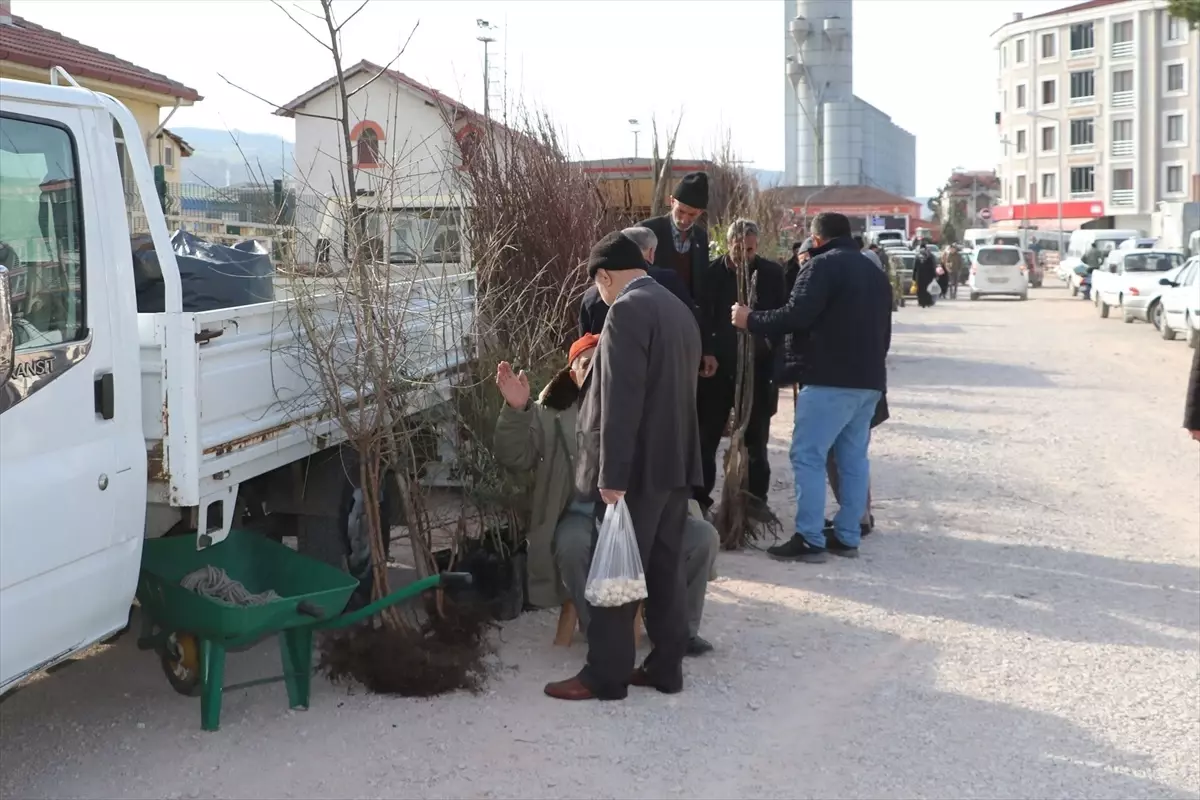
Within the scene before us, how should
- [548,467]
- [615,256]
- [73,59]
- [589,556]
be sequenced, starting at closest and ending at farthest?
[615,256] < [589,556] < [548,467] < [73,59]

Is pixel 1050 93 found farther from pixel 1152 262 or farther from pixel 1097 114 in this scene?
pixel 1152 262

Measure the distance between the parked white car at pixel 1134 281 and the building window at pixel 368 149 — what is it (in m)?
22.7

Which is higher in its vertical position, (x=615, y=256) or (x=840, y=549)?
(x=615, y=256)

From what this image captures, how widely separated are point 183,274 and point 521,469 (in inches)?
61.7

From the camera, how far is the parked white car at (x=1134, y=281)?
28.0m

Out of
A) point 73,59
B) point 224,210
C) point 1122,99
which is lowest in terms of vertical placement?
point 224,210

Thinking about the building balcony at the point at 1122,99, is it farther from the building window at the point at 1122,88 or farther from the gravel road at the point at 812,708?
the gravel road at the point at 812,708

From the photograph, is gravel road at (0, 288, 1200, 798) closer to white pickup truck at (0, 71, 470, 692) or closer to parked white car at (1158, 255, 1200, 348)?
white pickup truck at (0, 71, 470, 692)

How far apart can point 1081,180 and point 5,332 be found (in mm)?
86285

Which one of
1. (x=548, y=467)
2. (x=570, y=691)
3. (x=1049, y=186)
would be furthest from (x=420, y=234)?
(x=1049, y=186)

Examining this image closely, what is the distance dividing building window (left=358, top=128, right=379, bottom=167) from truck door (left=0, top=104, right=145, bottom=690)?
1617mm

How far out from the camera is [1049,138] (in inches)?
3366

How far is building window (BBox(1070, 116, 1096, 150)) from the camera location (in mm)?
82812

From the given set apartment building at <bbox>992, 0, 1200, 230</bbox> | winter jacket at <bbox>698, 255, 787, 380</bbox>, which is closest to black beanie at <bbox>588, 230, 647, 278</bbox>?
winter jacket at <bbox>698, 255, 787, 380</bbox>
